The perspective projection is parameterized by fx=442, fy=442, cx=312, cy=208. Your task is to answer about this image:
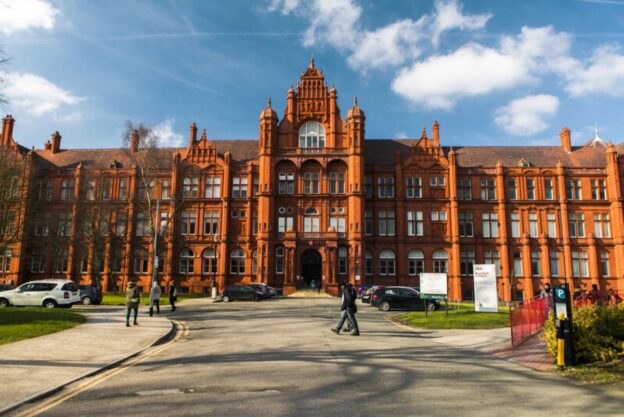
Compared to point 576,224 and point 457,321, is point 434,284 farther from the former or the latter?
point 576,224

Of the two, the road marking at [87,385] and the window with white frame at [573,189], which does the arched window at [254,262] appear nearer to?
the road marking at [87,385]

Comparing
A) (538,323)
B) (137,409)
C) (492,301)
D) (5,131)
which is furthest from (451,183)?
(5,131)

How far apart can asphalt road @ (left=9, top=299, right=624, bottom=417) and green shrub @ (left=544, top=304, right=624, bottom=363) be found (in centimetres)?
167

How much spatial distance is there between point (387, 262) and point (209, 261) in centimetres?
1991

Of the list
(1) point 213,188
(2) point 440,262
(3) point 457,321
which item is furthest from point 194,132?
(3) point 457,321

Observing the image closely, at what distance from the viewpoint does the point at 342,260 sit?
46125 millimetres

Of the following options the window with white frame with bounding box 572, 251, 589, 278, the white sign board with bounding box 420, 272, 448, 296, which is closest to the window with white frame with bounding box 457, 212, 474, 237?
the window with white frame with bounding box 572, 251, 589, 278

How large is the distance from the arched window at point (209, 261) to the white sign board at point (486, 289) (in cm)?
3302

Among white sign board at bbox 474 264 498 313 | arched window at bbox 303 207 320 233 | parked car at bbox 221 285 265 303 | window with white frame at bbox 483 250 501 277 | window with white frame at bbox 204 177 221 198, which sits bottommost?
parked car at bbox 221 285 265 303

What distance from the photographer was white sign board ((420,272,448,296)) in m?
22.8

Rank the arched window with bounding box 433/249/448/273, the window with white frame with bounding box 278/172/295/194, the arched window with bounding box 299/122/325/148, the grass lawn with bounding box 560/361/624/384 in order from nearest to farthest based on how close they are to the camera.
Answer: the grass lawn with bounding box 560/361/624/384 → the window with white frame with bounding box 278/172/295/194 → the arched window with bounding box 433/249/448/273 → the arched window with bounding box 299/122/325/148

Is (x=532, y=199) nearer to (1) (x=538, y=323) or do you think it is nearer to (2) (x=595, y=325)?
(1) (x=538, y=323)

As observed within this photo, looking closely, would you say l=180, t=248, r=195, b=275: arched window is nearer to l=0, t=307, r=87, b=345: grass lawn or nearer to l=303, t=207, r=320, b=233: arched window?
l=303, t=207, r=320, b=233: arched window

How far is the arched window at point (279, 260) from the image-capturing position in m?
46.0
